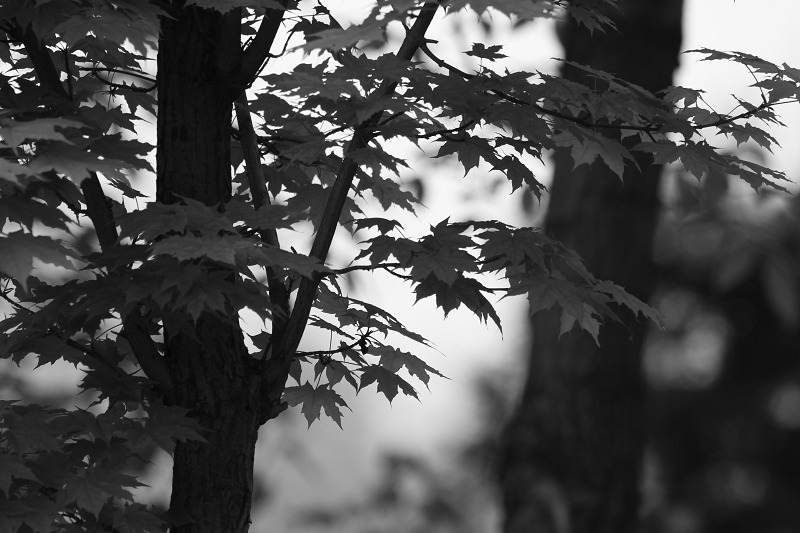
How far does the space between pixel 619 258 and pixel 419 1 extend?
234 cm

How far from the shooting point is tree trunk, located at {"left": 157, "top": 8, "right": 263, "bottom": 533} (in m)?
2.29

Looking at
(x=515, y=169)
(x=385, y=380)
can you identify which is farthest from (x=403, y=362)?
(x=515, y=169)

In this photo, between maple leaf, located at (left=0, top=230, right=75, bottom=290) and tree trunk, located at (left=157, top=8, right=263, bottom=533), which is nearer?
maple leaf, located at (left=0, top=230, right=75, bottom=290)

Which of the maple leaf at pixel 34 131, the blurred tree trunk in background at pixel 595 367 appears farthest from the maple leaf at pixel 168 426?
the blurred tree trunk in background at pixel 595 367

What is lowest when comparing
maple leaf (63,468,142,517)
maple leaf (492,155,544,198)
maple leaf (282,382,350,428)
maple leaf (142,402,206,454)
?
maple leaf (63,468,142,517)

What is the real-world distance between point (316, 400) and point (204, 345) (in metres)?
0.35

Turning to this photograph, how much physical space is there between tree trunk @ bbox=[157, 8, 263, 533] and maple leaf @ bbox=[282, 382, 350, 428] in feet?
0.40

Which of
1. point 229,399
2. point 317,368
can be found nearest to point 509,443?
point 317,368

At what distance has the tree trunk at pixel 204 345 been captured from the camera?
2.29 m

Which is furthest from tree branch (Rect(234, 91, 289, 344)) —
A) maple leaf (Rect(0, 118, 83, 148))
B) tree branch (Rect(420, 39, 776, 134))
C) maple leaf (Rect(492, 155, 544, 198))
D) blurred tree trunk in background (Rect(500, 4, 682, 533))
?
blurred tree trunk in background (Rect(500, 4, 682, 533))

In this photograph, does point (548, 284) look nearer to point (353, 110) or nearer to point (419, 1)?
point (353, 110)

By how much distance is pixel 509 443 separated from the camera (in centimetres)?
370

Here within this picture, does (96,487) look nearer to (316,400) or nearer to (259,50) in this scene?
(316,400)

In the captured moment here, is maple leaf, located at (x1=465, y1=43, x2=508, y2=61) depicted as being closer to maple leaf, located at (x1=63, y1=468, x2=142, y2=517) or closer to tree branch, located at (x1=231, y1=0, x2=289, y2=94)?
tree branch, located at (x1=231, y1=0, x2=289, y2=94)
